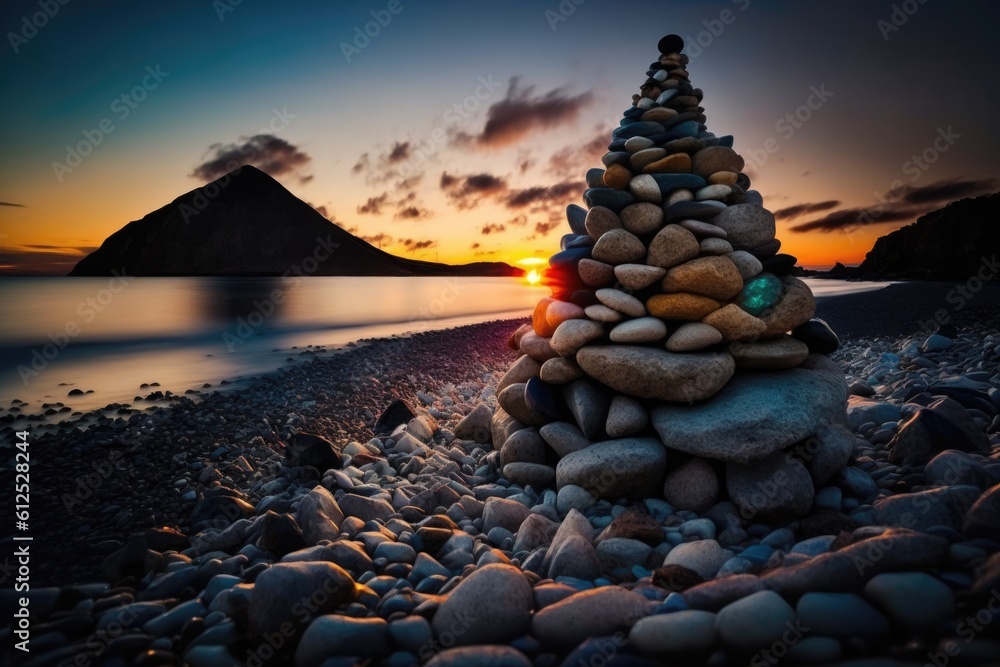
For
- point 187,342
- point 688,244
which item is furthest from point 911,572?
point 187,342

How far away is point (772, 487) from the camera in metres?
4.38

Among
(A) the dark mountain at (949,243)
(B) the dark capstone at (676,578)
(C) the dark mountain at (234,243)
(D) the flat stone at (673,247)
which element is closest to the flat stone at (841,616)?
(B) the dark capstone at (676,578)

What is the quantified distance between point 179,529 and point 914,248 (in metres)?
67.6

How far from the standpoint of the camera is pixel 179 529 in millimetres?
4699

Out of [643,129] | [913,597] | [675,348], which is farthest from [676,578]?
[643,129]

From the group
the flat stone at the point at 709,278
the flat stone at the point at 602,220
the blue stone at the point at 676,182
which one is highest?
the blue stone at the point at 676,182

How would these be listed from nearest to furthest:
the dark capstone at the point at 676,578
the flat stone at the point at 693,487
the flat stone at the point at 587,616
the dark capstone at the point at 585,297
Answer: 1. the flat stone at the point at 587,616
2. the dark capstone at the point at 676,578
3. the flat stone at the point at 693,487
4. the dark capstone at the point at 585,297

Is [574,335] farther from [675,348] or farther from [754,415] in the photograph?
[754,415]

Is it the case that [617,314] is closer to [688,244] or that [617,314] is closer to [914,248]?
[688,244]

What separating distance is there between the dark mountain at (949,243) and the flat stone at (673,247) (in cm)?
4183

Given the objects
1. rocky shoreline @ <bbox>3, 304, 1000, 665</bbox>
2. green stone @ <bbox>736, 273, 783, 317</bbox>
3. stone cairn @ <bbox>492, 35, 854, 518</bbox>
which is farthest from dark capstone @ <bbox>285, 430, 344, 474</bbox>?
green stone @ <bbox>736, 273, 783, 317</bbox>

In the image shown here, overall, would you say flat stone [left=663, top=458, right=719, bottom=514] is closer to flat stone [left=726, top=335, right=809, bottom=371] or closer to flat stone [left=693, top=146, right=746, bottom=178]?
flat stone [left=726, top=335, right=809, bottom=371]

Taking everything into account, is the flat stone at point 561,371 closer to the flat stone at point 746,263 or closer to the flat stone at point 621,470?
the flat stone at point 621,470

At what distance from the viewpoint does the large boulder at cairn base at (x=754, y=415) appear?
14.6ft
